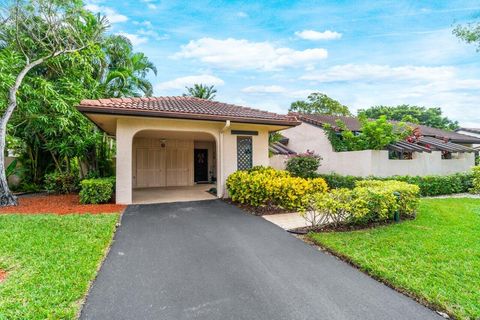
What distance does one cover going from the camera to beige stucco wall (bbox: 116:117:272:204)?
8531mm

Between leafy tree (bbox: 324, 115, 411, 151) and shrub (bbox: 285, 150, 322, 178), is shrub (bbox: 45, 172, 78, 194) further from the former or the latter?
leafy tree (bbox: 324, 115, 411, 151)

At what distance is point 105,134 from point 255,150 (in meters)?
7.82

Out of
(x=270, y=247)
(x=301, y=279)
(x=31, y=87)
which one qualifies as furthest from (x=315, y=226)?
(x=31, y=87)

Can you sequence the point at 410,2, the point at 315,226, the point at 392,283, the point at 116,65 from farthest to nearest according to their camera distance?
1. the point at 116,65
2. the point at 410,2
3. the point at 315,226
4. the point at 392,283

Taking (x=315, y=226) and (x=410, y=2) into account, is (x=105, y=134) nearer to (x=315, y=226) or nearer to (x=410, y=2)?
(x=315, y=226)

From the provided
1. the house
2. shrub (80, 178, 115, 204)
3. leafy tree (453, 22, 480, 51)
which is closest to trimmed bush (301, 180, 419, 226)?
the house

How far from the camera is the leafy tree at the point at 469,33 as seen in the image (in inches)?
416

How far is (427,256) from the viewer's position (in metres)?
4.05

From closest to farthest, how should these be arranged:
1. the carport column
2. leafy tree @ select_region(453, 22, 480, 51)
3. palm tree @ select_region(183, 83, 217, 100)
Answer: the carport column < leafy tree @ select_region(453, 22, 480, 51) < palm tree @ select_region(183, 83, 217, 100)

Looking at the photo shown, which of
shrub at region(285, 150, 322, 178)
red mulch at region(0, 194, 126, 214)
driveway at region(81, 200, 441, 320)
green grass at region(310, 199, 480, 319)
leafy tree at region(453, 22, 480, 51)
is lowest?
driveway at region(81, 200, 441, 320)

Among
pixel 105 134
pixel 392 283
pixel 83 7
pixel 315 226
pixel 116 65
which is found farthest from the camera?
pixel 116 65

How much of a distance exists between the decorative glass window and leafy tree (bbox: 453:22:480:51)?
1041 cm

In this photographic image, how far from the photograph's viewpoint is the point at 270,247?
472cm

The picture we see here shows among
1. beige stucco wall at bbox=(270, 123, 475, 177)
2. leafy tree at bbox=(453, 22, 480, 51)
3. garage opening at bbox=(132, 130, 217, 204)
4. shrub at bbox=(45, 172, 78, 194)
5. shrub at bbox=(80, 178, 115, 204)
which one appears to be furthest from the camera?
garage opening at bbox=(132, 130, 217, 204)
